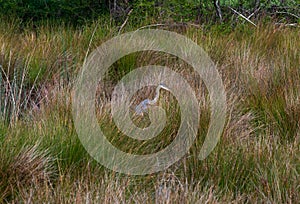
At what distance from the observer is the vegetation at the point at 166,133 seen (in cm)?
228

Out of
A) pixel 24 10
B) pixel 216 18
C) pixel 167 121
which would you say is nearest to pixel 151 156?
pixel 167 121

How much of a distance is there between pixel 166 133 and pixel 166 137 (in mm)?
30

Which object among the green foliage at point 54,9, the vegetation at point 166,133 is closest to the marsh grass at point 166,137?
the vegetation at point 166,133

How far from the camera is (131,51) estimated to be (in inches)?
177

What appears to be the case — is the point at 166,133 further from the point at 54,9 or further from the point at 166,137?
the point at 54,9

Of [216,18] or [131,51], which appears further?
[216,18]

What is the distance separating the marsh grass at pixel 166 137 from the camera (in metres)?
2.27

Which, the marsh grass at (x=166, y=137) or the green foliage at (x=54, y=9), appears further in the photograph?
the green foliage at (x=54, y=9)

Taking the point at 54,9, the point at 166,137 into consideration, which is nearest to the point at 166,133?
the point at 166,137

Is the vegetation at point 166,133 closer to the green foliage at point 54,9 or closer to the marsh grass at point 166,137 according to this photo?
the marsh grass at point 166,137

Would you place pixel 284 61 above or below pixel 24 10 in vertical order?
above

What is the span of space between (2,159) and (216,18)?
4418 millimetres

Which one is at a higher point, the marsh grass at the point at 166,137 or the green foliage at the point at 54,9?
the marsh grass at the point at 166,137

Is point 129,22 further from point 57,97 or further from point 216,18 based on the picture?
point 57,97
